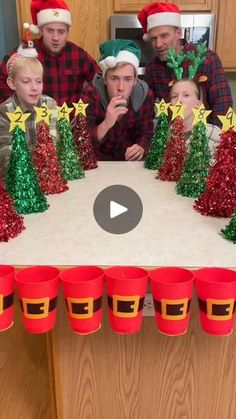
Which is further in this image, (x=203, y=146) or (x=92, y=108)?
(x=92, y=108)

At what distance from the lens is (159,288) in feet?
2.34

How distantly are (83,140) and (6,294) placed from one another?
36.7 inches

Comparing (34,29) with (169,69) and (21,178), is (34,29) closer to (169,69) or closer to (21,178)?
(169,69)

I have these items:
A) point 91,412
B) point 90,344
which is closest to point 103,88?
point 90,344

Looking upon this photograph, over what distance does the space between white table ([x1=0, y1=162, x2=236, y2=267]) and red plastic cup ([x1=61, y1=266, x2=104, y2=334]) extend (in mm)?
57

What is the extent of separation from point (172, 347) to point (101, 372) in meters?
0.19

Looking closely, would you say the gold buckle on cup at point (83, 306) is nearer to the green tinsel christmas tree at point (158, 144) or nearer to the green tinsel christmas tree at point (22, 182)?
the green tinsel christmas tree at point (22, 182)

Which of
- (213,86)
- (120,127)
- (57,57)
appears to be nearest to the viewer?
(120,127)

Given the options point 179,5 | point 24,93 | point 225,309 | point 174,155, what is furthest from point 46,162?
point 179,5

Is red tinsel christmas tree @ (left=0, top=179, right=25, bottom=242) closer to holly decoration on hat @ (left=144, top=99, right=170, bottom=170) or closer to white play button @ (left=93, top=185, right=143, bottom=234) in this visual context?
white play button @ (left=93, top=185, right=143, bottom=234)

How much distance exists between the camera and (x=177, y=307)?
724mm

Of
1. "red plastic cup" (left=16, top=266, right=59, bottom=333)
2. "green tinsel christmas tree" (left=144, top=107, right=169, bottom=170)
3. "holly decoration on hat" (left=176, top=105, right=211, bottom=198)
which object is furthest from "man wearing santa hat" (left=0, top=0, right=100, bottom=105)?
"red plastic cup" (left=16, top=266, right=59, bottom=333)

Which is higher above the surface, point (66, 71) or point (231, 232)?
point (66, 71)

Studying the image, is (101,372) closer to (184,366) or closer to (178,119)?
(184,366)
